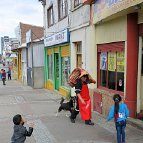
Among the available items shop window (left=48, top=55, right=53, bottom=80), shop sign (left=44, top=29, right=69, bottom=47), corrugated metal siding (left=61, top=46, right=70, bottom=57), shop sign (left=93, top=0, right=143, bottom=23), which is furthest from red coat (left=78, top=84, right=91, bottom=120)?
shop window (left=48, top=55, right=53, bottom=80)

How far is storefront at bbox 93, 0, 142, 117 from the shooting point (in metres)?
8.63

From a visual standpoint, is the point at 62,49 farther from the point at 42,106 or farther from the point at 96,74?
the point at 96,74

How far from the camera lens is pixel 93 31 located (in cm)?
1138

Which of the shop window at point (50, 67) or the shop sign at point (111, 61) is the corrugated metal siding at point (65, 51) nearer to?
the shop window at point (50, 67)

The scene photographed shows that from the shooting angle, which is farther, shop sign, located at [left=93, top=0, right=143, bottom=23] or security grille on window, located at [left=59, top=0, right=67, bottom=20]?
security grille on window, located at [left=59, top=0, right=67, bottom=20]

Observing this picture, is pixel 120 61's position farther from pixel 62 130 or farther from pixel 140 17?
pixel 62 130

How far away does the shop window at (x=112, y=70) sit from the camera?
960cm

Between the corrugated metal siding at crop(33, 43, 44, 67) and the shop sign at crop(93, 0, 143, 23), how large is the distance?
12.2m

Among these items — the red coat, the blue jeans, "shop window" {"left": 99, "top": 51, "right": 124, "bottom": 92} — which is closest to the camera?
the blue jeans

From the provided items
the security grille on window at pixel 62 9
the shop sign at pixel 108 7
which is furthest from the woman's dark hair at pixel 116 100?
the security grille on window at pixel 62 9

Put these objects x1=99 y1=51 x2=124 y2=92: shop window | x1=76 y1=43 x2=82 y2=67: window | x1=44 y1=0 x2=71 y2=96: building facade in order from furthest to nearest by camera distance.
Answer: x1=44 y1=0 x2=71 y2=96: building facade < x1=76 y1=43 x2=82 y2=67: window < x1=99 y1=51 x2=124 y2=92: shop window

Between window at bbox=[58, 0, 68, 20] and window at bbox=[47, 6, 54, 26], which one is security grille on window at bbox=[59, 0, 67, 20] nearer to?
window at bbox=[58, 0, 68, 20]

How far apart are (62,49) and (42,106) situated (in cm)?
478

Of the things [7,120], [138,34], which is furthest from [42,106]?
[138,34]
